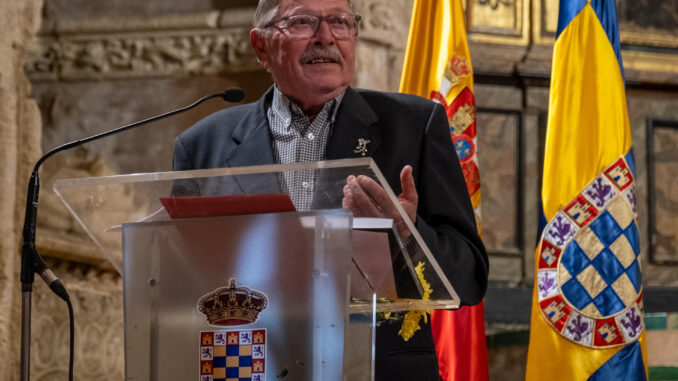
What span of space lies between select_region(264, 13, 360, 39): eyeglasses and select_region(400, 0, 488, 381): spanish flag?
1.82 m

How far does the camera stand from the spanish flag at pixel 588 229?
132 inches

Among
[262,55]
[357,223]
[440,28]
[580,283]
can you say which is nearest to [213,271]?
[357,223]

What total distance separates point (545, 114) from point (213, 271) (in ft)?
12.1

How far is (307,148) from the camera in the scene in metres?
1.90

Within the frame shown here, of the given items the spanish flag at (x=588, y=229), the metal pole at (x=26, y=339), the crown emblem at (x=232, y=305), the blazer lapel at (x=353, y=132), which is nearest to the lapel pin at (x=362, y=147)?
the blazer lapel at (x=353, y=132)

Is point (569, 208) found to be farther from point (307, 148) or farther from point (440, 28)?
point (307, 148)

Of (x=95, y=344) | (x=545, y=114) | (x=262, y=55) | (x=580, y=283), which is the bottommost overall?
(x=95, y=344)

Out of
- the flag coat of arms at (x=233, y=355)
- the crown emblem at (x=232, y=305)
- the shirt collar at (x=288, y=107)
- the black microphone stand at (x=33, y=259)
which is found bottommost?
the flag coat of arms at (x=233, y=355)

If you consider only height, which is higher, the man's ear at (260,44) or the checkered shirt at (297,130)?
the man's ear at (260,44)

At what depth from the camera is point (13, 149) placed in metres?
4.00

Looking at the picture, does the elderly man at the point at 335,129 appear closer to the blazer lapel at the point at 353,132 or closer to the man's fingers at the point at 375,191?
the blazer lapel at the point at 353,132

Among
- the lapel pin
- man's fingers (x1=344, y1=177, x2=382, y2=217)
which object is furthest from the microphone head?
man's fingers (x1=344, y1=177, x2=382, y2=217)

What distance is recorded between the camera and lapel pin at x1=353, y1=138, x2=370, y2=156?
185cm

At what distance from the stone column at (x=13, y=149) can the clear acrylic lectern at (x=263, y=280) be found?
2.75 metres
